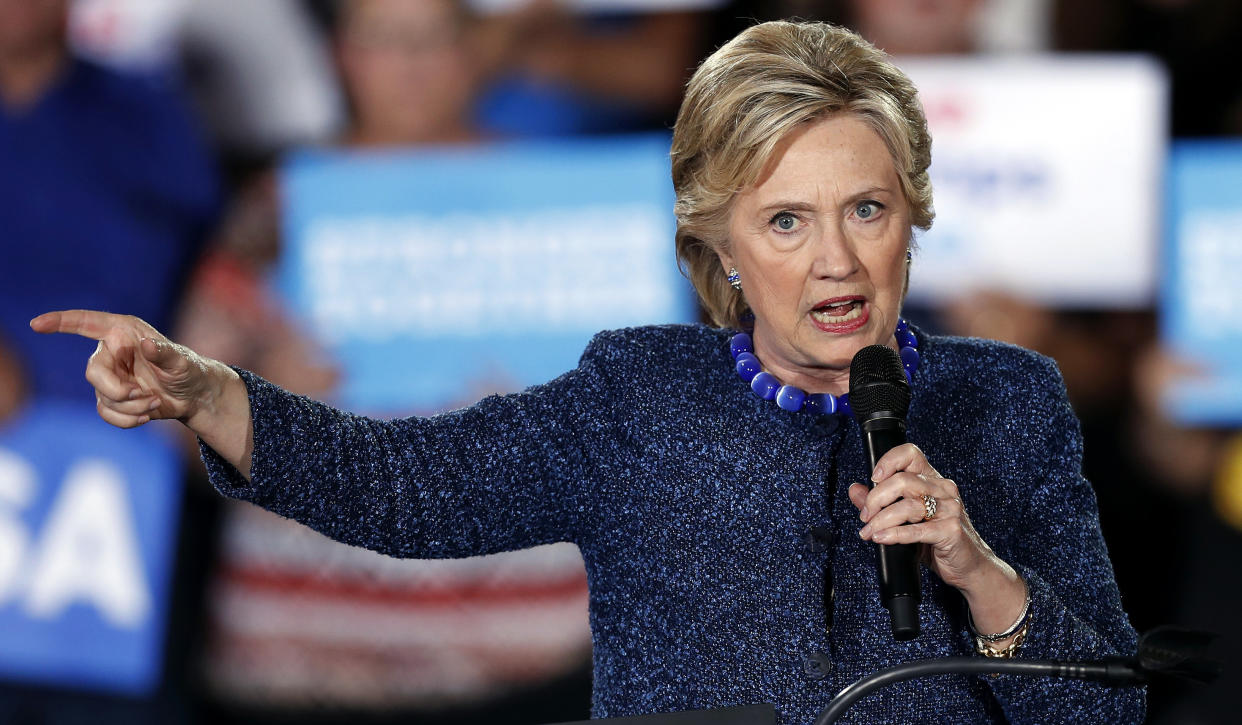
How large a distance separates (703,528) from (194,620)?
2716 mm

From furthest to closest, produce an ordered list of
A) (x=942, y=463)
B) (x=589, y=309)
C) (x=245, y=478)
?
(x=589, y=309) < (x=942, y=463) < (x=245, y=478)

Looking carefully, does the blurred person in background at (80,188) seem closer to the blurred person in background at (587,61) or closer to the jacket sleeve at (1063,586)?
the blurred person in background at (587,61)

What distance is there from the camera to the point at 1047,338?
3.80m

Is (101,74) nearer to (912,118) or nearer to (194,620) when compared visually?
(194,620)

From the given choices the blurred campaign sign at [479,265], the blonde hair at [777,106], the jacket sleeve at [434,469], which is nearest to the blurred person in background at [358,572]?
the blurred campaign sign at [479,265]

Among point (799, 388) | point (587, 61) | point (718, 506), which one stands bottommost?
point (718, 506)

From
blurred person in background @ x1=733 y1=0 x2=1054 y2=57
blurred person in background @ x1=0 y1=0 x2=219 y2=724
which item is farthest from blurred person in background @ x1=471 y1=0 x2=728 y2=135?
blurred person in background @ x1=0 y1=0 x2=219 y2=724

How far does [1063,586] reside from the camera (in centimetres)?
150

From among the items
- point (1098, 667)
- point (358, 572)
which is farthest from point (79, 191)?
point (1098, 667)

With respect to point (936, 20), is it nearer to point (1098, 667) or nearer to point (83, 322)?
point (1098, 667)

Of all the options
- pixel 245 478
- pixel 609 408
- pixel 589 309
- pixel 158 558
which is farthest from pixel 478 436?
pixel 158 558

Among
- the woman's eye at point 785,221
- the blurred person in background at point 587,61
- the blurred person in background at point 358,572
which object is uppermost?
the blurred person in background at point 587,61

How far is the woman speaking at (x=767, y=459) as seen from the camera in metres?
1.47

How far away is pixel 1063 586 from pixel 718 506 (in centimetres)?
38
